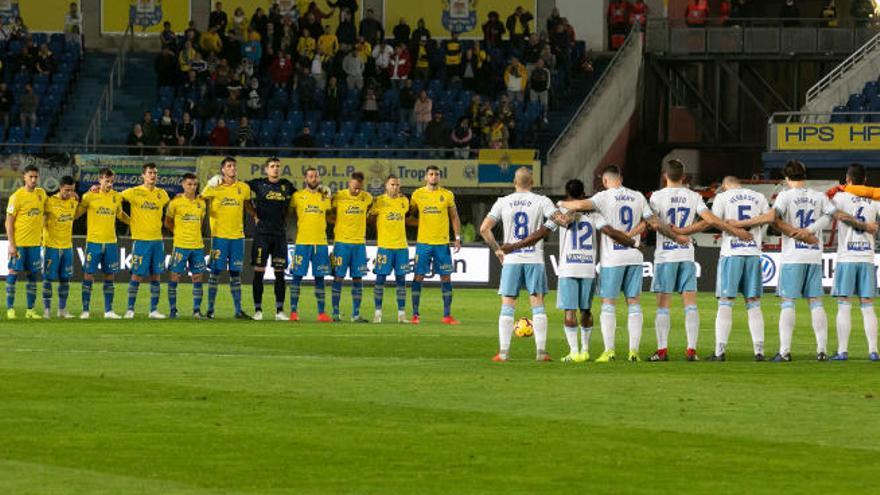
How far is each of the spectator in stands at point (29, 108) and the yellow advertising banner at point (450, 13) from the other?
11186 mm

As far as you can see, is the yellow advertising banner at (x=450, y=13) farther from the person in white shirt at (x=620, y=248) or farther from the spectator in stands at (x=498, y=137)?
the person in white shirt at (x=620, y=248)

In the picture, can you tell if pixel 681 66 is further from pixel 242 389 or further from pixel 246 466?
pixel 246 466

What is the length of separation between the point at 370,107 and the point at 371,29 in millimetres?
3669

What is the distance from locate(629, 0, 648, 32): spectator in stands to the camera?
161 ft

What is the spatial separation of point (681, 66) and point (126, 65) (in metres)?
15.1

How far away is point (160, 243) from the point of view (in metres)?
28.4

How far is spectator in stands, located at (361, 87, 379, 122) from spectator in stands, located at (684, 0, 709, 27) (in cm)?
913

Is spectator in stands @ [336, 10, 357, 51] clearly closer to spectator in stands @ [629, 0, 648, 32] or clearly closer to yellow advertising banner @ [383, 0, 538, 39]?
yellow advertising banner @ [383, 0, 538, 39]

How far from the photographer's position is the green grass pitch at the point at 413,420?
12.0 metres

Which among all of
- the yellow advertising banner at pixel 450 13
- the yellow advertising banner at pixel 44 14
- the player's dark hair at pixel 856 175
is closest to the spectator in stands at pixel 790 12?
the yellow advertising banner at pixel 450 13

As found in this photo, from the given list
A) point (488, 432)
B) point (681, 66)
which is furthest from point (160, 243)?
point (681, 66)

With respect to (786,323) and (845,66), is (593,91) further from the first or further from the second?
(786,323)

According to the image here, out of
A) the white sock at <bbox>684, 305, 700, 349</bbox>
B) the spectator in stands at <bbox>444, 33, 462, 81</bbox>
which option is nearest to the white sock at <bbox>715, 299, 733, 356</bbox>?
the white sock at <bbox>684, 305, 700, 349</bbox>

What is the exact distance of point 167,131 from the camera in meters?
43.8
